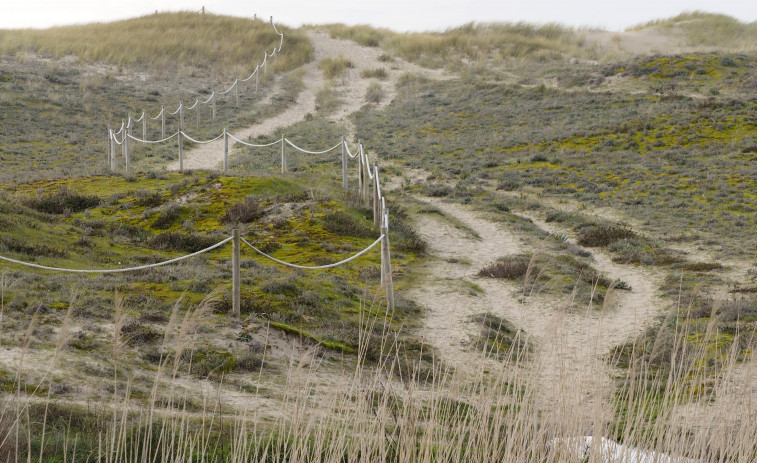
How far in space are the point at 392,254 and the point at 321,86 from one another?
27022mm

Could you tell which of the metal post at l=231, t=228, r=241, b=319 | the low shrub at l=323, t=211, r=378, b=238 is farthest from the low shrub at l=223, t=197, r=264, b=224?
the metal post at l=231, t=228, r=241, b=319

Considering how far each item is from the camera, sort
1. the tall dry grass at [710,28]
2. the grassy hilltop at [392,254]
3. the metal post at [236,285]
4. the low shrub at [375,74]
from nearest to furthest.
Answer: the grassy hilltop at [392,254], the metal post at [236,285], the low shrub at [375,74], the tall dry grass at [710,28]

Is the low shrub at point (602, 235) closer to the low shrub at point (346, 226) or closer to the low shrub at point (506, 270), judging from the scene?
the low shrub at point (506, 270)

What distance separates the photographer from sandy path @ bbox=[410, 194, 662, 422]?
7.30 m

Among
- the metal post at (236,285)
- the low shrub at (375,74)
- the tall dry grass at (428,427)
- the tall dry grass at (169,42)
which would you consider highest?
the tall dry grass at (169,42)

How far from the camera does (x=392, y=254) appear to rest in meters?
12.3

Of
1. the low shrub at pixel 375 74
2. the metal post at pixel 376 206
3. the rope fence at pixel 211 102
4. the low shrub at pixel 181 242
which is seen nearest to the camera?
the low shrub at pixel 181 242

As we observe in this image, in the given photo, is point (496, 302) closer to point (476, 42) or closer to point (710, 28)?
point (476, 42)

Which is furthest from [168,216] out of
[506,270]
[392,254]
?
[506,270]

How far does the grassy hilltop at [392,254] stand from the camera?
378 cm

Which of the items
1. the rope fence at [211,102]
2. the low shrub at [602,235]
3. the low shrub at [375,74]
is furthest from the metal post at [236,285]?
the low shrub at [375,74]

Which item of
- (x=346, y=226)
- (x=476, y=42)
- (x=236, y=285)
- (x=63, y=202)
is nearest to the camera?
(x=236, y=285)

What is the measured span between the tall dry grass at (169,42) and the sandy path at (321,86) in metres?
1.85

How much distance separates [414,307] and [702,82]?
88.3ft
